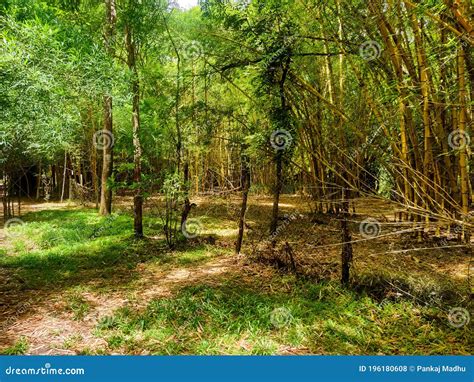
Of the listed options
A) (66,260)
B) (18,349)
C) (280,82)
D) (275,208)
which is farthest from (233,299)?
(66,260)

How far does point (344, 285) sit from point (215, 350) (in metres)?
1.60

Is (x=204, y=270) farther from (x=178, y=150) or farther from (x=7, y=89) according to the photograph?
(x=7, y=89)

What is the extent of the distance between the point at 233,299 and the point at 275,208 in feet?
6.58

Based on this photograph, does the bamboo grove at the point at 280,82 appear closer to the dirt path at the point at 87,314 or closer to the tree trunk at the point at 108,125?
the tree trunk at the point at 108,125

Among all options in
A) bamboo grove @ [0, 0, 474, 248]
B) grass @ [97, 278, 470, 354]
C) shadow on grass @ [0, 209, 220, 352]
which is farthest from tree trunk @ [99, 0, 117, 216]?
grass @ [97, 278, 470, 354]

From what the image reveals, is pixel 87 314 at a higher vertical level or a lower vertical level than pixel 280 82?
lower

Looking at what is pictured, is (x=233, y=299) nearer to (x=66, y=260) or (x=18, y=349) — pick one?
(x=18, y=349)

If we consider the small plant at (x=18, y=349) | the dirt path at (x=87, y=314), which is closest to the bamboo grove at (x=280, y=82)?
the dirt path at (x=87, y=314)

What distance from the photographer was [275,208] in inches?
198

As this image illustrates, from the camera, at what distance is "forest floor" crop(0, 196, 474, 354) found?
2523 millimetres

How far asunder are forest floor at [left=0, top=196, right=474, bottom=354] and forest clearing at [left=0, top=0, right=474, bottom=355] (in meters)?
0.02

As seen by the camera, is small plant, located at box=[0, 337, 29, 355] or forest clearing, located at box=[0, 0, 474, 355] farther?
forest clearing, located at box=[0, 0, 474, 355]

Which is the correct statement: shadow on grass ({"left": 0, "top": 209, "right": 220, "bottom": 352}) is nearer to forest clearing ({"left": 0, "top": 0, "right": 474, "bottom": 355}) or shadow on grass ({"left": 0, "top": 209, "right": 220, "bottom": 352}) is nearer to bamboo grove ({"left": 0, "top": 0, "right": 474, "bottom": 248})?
forest clearing ({"left": 0, "top": 0, "right": 474, "bottom": 355})

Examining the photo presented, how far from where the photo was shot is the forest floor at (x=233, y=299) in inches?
99.3
